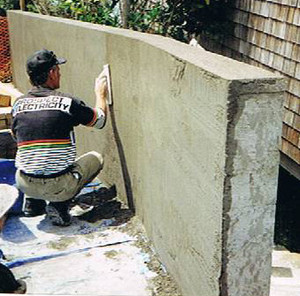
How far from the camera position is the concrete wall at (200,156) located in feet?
7.55

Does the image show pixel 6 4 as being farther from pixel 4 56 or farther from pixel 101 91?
pixel 101 91

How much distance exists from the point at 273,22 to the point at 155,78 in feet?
9.85

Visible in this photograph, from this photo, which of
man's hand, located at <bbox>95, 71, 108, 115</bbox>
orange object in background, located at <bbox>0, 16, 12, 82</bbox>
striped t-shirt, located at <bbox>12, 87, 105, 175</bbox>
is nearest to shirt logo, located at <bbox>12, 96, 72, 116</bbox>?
striped t-shirt, located at <bbox>12, 87, 105, 175</bbox>

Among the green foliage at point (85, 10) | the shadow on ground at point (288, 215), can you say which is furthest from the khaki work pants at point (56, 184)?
the green foliage at point (85, 10)

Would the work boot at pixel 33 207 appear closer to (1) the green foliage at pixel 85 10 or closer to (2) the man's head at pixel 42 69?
(2) the man's head at pixel 42 69

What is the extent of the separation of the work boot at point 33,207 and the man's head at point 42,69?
0.94 meters

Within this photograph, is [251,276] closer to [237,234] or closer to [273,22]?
[237,234]

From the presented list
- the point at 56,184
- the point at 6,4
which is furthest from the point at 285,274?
the point at 6,4

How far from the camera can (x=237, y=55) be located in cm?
709

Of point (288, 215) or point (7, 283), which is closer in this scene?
point (7, 283)

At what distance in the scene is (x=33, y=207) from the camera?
14.7 ft

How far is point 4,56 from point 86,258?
596cm

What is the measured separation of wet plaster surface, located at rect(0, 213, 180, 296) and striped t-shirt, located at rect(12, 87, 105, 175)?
1.59 ft

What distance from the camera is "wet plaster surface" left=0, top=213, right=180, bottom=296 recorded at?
340 centimetres
